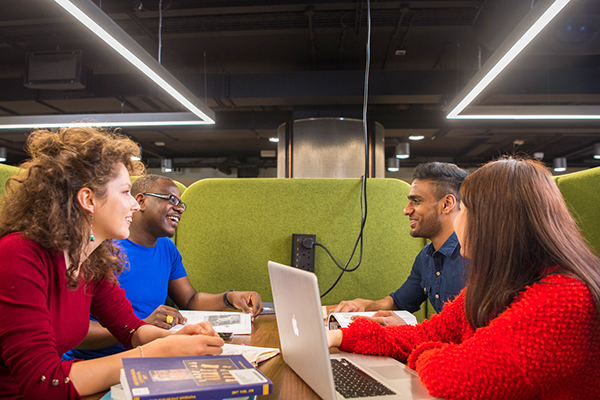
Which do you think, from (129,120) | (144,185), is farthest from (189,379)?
(129,120)

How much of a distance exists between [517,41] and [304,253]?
1423 mm

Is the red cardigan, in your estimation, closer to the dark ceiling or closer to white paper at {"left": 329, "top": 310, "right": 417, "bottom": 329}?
white paper at {"left": 329, "top": 310, "right": 417, "bottom": 329}

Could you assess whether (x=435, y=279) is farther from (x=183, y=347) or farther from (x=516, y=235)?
(x=183, y=347)

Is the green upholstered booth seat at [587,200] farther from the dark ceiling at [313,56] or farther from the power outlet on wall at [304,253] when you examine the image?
the dark ceiling at [313,56]

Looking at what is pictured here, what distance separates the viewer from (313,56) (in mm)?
5336

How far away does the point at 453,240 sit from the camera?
1532 millimetres

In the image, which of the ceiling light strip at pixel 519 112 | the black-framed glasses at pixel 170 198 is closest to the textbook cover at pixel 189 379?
the black-framed glasses at pixel 170 198

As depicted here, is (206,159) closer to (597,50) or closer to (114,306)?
(597,50)

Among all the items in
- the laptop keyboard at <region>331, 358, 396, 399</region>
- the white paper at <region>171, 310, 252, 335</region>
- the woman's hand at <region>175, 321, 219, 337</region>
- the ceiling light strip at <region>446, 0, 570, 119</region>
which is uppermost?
the ceiling light strip at <region>446, 0, 570, 119</region>

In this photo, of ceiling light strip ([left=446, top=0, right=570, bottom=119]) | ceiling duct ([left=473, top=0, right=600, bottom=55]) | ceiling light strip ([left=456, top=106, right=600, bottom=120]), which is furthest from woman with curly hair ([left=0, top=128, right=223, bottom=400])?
ceiling light strip ([left=456, top=106, right=600, bottom=120])

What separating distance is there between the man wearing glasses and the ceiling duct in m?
2.87

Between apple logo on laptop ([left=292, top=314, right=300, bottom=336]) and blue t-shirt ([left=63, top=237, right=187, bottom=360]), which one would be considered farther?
blue t-shirt ([left=63, top=237, right=187, bottom=360])

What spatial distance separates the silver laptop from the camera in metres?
0.66

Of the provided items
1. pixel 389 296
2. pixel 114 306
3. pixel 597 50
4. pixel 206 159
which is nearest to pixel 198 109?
pixel 389 296
